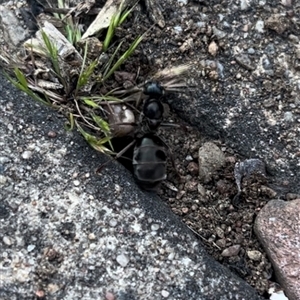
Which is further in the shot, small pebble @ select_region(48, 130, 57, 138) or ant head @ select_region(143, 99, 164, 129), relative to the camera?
ant head @ select_region(143, 99, 164, 129)

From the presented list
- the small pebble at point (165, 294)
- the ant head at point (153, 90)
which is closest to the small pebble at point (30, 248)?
the small pebble at point (165, 294)

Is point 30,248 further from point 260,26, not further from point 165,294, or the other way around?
point 260,26

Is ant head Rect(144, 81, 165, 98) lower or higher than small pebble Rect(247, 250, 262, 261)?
higher

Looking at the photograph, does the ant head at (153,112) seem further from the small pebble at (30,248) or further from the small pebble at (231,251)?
the small pebble at (30,248)

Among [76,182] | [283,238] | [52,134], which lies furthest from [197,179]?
[52,134]

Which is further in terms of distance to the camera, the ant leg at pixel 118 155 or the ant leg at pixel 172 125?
the ant leg at pixel 172 125

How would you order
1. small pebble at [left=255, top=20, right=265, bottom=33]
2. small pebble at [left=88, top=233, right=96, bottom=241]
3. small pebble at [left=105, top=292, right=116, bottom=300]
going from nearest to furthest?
1. small pebble at [left=105, top=292, right=116, bottom=300]
2. small pebble at [left=88, top=233, right=96, bottom=241]
3. small pebble at [left=255, top=20, right=265, bottom=33]

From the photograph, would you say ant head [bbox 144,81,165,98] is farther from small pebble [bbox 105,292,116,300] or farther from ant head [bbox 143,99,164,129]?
small pebble [bbox 105,292,116,300]

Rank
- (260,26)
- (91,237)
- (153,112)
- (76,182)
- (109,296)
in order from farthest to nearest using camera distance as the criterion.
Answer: (260,26), (153,112), (76,182), (91,237), (109,296)

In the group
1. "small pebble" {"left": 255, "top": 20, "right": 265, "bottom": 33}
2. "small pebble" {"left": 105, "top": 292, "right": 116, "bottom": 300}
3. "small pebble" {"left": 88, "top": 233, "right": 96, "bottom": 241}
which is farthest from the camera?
"small pebble" {"left": 255, "top": 20, "right": 265, "bottom": 33}

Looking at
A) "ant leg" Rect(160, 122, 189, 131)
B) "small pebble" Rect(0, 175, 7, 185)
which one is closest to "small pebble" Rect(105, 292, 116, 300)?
"small pebble" Rect(0, 175, 7, 185)
